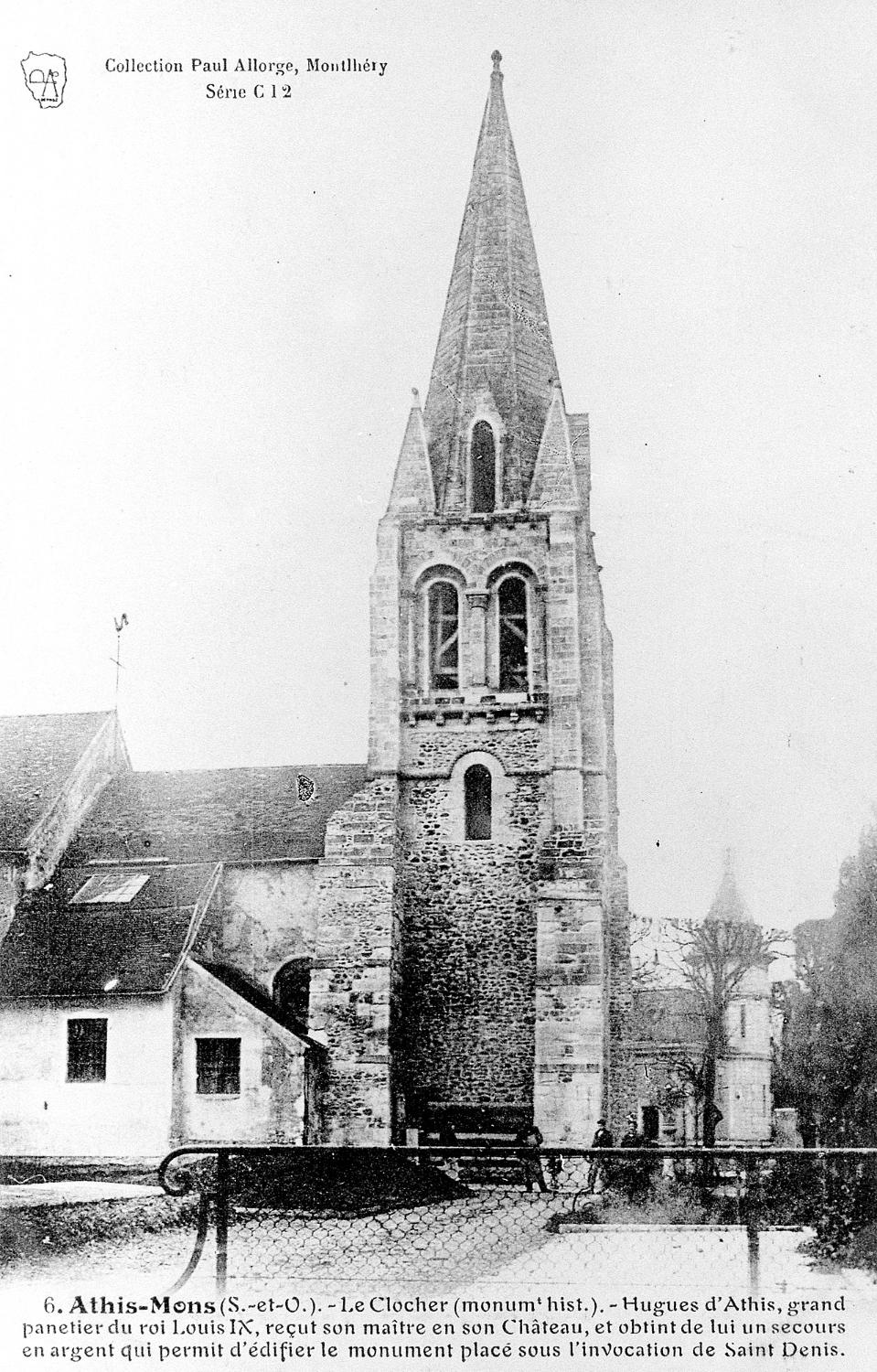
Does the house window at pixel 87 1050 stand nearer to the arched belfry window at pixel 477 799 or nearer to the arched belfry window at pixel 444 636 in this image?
the arched belfry window at pixel 477 799

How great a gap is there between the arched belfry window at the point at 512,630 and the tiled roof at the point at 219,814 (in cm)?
405

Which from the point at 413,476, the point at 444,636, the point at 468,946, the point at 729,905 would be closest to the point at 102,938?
the point at 468,946

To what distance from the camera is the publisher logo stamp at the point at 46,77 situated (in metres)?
14.7

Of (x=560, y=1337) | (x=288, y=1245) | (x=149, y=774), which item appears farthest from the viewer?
(x=149, y=774)

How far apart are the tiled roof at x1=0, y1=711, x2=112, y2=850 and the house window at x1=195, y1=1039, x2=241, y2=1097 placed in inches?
225

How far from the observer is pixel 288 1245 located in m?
14.1

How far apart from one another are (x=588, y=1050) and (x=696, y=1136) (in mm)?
33073

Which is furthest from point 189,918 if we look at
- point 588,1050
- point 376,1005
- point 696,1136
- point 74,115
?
point 696,1136

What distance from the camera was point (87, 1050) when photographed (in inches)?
993

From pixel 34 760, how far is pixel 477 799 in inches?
368

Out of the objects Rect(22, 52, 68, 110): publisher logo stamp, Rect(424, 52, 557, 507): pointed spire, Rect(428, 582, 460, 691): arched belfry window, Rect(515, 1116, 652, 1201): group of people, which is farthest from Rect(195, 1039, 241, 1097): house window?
Rect(22, 52, 68, 110): publisher logo stamp

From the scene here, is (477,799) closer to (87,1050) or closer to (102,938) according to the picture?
(102,938)

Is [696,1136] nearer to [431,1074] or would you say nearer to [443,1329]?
[431,1074]

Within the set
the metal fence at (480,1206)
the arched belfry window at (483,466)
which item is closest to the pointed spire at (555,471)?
the arched belfry window at (483,466)
